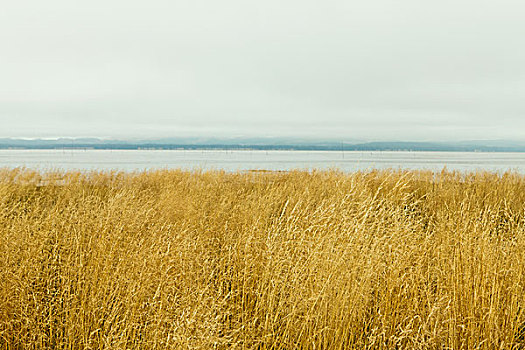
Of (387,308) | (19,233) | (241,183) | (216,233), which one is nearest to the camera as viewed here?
(387,308)

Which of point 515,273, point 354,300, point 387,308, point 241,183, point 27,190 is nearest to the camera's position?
point 354,300

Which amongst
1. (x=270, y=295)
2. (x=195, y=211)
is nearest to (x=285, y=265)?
(x=270, y=295)

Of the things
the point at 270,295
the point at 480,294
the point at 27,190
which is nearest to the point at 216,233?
the point at 270,295

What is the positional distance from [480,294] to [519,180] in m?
10.9

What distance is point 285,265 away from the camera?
11.8 ft

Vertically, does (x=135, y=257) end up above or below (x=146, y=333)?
above

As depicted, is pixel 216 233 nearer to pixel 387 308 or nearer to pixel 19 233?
pixel 19 233

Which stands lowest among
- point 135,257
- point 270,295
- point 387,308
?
point 387,308

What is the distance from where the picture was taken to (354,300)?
3221mm

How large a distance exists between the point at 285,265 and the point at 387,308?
975mm

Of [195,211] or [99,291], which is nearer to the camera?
[99,291]

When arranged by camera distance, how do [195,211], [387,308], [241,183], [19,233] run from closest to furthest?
1. [387,308]
2. [19,233]
3. [195,211]
4. [241,183]

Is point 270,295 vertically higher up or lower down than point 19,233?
lower down

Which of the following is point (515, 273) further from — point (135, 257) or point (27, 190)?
point (27, 190)
